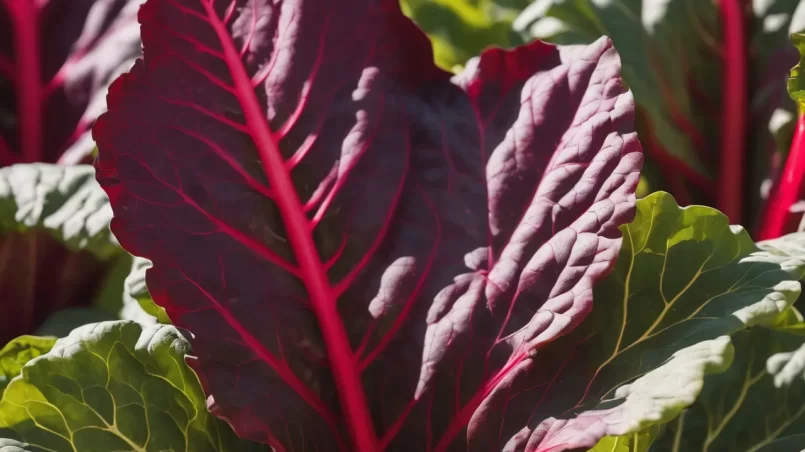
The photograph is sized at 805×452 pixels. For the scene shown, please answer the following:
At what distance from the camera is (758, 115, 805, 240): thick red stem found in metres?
0.79

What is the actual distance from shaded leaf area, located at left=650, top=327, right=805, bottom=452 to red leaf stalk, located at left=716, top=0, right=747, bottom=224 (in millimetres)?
280

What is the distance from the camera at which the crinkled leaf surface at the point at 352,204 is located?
1.78ft

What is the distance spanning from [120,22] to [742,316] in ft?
2.40

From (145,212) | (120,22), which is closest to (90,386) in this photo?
(145,212)

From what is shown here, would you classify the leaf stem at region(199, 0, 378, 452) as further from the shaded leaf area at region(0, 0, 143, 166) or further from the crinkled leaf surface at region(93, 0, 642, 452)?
the shaded leaf area at region(0, 0, 143, 166)

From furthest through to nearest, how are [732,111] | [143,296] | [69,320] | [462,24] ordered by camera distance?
[462,24]
[732,111]
[69,320]
[143,296]

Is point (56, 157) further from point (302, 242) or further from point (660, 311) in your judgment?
point (660, 311)

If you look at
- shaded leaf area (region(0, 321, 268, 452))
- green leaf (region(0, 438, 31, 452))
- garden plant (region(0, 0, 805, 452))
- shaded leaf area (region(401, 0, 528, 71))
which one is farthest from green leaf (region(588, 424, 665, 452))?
shaded leaf area (region(401, 0, 528, 71))

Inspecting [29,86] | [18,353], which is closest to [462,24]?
[29,86]

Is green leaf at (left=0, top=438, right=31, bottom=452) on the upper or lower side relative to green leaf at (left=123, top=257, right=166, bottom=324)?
lower

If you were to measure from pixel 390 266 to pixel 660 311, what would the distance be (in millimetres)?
191

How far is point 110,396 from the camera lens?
54 centimetres

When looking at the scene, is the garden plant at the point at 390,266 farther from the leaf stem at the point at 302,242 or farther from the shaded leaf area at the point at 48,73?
the shaded leaf area at the point at 48,73

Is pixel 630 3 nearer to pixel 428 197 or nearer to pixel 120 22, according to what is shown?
pixel 428 197
